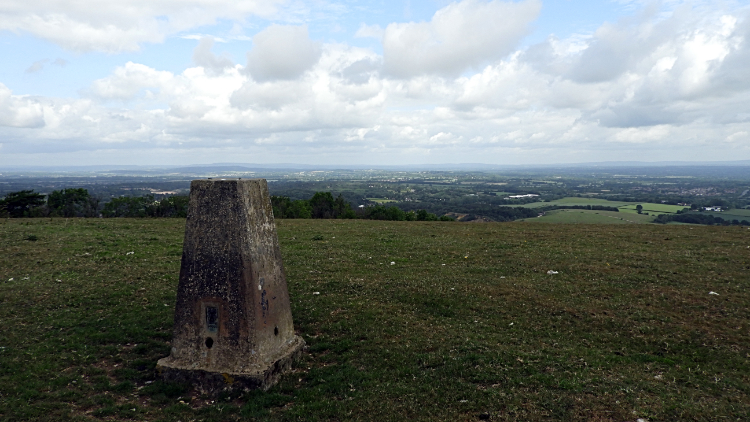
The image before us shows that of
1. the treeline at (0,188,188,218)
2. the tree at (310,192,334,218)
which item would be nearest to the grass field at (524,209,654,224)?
the tree at (310,192,334,218)

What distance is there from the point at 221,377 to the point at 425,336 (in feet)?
15.1

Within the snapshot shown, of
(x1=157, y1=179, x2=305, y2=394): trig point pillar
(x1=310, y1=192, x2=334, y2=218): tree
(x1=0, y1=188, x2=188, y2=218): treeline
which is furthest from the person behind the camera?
(x1=310, y1=192, x2=334, y2=218): tree

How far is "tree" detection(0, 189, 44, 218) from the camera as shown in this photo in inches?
1548

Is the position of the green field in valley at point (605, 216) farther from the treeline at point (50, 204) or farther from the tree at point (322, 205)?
the treeline at point (50, 204)

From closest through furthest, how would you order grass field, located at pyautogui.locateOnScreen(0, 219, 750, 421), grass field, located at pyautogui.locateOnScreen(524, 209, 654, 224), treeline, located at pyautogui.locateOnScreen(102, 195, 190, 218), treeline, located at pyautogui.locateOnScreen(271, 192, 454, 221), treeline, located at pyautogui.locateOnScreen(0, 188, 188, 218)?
grass field, located at pyautogui.locateOnScreen(0, 219, 750, 421) → treeline, located at pyautogui.locateOnScreen(0, 188, 188, 218) → treeline, located at pyautogui.locateOnScreen(102, 195, 190, 218) → grass field, located at pyautogui.locateOnScreen(524, 209, 654, 224) → treeline, located at pyautogui.locateOnScreen(271, 192, 454, 221)

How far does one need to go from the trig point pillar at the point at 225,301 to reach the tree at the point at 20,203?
41468 mm

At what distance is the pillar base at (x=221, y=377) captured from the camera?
8.23m

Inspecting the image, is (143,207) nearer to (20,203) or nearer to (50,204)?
(50,204)

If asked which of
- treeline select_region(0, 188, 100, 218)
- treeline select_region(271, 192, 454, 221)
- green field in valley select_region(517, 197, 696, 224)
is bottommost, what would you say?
green field in valley select_region(517, 197, 696, 224)

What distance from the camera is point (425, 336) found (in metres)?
10.2

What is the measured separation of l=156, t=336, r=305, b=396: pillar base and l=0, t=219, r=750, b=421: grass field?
0.71ft

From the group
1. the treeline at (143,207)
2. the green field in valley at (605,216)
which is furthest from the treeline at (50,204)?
the green field in valley at (605,216)

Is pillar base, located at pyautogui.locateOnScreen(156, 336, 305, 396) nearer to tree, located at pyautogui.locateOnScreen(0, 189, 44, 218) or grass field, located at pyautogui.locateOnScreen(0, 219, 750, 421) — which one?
grass field, located at pyautogui.locateOnScreen(0, 219, 750, 421)

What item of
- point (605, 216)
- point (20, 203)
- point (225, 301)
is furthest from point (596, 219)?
point (20, 203)
